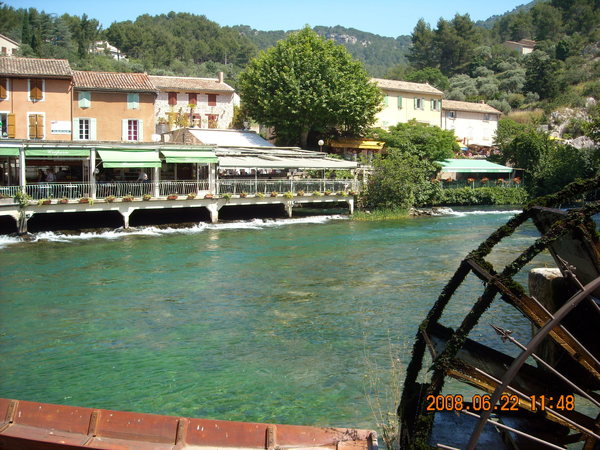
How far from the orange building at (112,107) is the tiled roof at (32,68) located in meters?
1.90

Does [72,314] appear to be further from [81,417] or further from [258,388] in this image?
[81,417]

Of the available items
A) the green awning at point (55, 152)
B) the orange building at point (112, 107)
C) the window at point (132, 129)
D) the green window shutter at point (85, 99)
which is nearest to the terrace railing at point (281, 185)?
the green awning at point (55, 152)

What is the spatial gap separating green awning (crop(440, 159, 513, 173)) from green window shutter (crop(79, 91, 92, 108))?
24.5 meters

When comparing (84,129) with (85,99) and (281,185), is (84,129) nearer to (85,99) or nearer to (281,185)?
(85,99)

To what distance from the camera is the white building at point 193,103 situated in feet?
172

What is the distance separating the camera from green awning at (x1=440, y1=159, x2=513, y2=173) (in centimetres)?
4578

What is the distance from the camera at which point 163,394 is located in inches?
412

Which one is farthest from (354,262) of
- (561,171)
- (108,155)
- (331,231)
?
(561,171)

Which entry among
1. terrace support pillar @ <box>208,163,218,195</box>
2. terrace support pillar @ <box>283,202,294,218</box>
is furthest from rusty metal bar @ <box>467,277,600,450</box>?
terrace support pillar @ <box>283,202,294,218</box>

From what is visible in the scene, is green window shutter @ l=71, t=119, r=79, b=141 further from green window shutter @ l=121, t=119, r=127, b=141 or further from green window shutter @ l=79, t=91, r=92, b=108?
green window shutter @ l=121, t=119, r=127, b=141

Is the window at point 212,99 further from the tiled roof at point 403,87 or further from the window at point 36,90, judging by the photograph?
the window at point 36,90

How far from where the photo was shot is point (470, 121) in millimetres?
64375

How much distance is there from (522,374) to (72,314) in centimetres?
1130

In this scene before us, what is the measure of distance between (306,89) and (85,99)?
48.3ft
